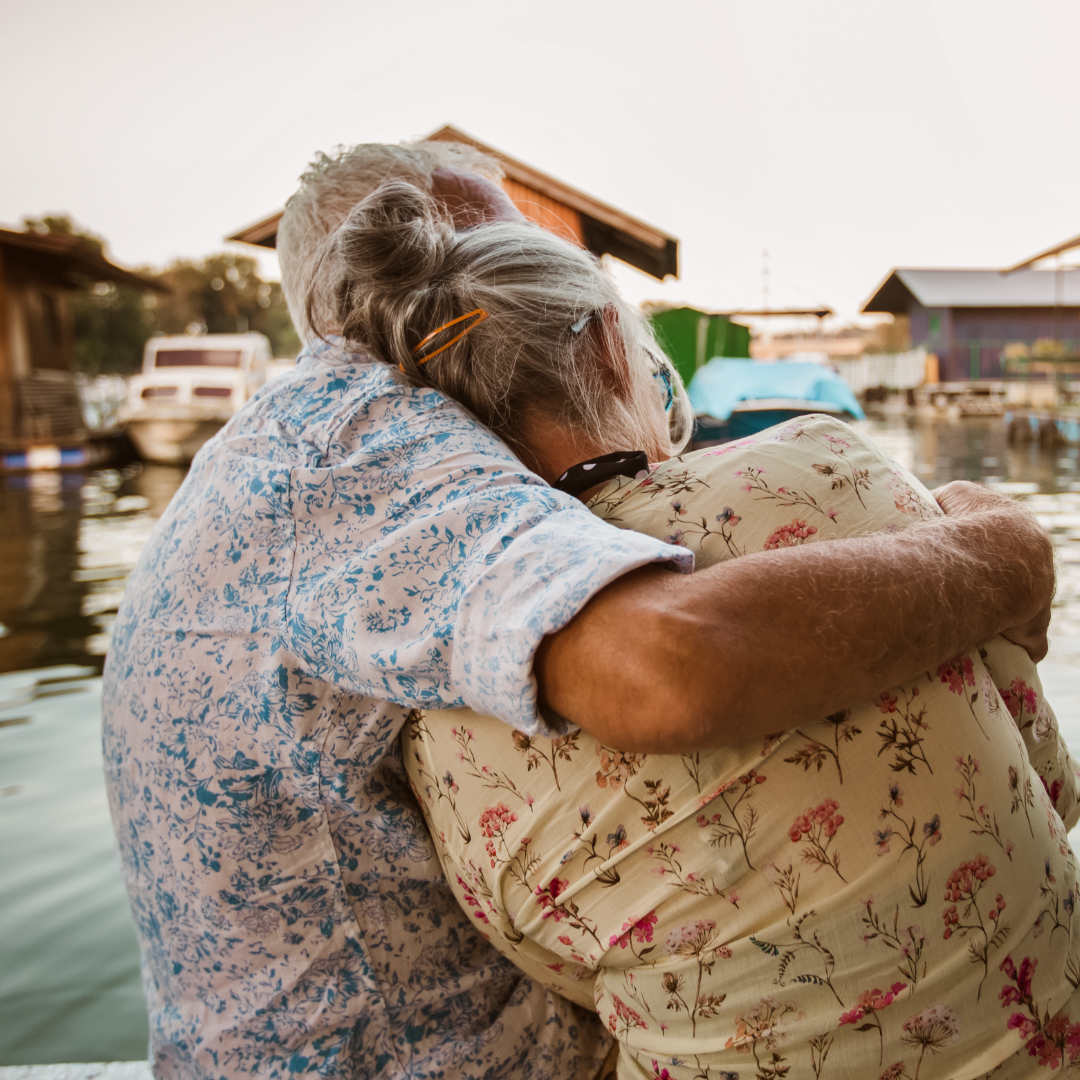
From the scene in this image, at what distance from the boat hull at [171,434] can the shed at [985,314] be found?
2341 centimetres

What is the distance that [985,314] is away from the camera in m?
28.6

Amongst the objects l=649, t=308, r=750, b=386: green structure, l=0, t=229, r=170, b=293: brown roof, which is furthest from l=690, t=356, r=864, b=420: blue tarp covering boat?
l=0, t=229, r=170, b=293: brown roof

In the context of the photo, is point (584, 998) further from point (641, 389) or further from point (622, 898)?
point (641, 389)

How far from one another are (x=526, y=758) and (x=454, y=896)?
294 mm

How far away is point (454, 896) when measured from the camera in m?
0.97

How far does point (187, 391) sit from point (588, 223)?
32.9 ft

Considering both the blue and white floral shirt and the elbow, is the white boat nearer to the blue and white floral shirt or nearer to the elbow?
the blue and white floral shirt

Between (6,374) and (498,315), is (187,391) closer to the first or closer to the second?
(6,374)

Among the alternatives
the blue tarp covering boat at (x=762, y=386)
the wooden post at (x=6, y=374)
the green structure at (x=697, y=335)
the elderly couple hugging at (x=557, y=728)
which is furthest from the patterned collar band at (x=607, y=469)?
the wooden post at (x=6, y=374)

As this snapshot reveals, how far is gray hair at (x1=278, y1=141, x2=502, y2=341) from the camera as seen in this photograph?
128cm

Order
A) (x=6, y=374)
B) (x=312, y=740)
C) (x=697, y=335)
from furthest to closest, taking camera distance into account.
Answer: (x=6, y=374) → (x=697, y=335) → (x=312, y=740)

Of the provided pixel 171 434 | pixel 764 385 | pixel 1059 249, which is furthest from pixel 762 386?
pixel 171 434

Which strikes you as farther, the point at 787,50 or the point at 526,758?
the point at 787,50

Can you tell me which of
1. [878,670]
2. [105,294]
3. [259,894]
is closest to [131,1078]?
[259,894]
